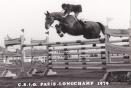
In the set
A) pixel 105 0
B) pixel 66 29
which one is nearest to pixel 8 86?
pixel 66 29

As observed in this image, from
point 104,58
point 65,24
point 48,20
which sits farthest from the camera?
point 48,20

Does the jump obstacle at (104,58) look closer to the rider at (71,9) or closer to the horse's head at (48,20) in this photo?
the horse's head at (48,20)

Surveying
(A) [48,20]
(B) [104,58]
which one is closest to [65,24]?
(A) [48,20]

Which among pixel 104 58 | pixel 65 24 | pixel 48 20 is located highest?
pixel 48 20

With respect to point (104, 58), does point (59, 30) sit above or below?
above

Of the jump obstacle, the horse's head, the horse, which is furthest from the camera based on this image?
the horse's head

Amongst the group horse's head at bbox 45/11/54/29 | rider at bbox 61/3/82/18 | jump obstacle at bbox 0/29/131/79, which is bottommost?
jump obstacle at bbox 0/29/131/79

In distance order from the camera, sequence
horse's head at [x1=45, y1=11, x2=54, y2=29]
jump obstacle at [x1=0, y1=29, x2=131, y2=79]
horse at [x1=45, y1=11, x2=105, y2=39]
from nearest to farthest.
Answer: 1. jump obstacle at [x1=0, y1=29, x2=131, y2=79]
2. horse at [x1=45, y1=11, x2=105, y2=39]
3. horse's head at [x1=45, y1=11, x2=54, y2=29]

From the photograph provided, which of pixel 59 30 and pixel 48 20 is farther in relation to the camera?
pixel 48 20

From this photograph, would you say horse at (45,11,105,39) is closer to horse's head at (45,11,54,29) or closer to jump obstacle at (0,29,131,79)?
horse's head at (45,11,54,29)

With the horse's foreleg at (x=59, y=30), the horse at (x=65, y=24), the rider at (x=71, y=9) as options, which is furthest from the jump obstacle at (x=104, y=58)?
the rider at (x=71, y=9)

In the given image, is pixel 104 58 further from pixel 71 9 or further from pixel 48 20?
pixel 48 20

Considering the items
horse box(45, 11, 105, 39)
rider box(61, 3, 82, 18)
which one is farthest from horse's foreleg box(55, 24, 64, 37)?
rider box(61, 3, 82, 18)

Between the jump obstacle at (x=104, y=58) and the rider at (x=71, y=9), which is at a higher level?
the rider at (x=71, y=9)
